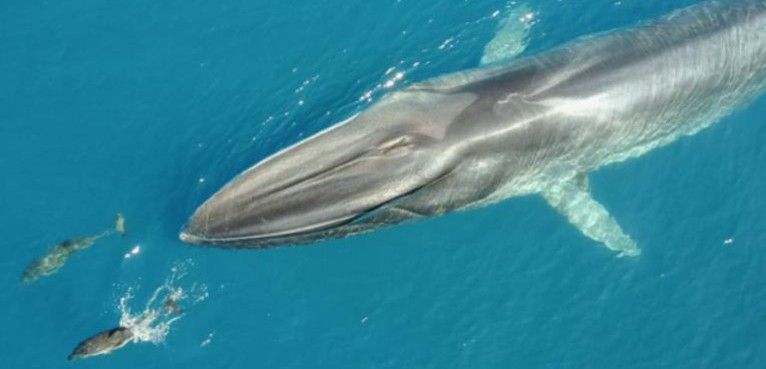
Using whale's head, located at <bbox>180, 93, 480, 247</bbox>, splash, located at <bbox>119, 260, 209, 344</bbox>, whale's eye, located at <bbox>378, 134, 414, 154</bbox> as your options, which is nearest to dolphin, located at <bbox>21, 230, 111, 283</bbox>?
splash, located at <bbox>119, 260, 209, 344</bbox>

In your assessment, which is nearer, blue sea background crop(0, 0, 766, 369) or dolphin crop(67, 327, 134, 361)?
dolphin crop(67, 327, 134, 361)

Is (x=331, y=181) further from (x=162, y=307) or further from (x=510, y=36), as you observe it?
(x=510, y=36)

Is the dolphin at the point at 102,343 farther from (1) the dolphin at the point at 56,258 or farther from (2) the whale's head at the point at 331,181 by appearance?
A: (2) the whale's head at the point at 331,181

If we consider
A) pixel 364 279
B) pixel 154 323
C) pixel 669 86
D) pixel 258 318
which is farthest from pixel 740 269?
pixel 154 323

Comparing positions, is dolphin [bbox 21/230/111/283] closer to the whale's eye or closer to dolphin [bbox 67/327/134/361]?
dolphin [bbox 67/327/134/361]

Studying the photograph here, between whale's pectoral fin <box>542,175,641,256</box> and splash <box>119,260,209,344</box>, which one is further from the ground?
splash <box>119,260,209,344</box>
